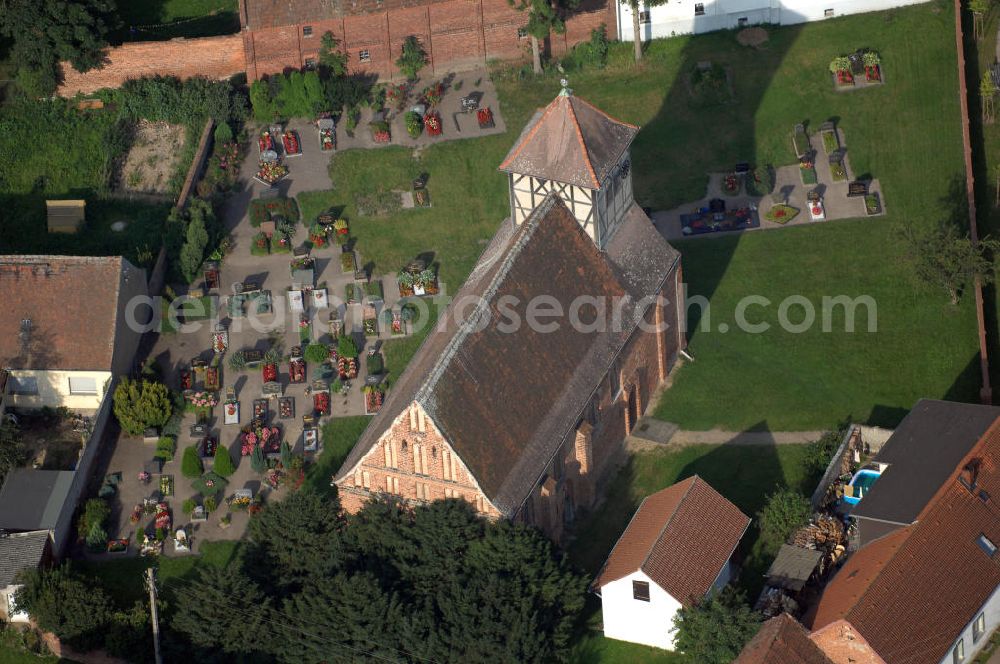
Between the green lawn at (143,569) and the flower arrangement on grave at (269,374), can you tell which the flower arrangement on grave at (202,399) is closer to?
the flower arrangement on grave at (269,374)

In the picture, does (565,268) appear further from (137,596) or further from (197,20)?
(197,20)

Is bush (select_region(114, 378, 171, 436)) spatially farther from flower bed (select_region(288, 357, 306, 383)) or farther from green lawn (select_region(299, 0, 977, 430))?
green lawn (select_region(299, 0, 977, 430))

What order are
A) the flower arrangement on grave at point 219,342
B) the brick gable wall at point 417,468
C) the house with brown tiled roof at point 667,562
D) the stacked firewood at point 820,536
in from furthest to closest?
the flower arrangement on grave at point 219,342, the stacked firewood at point 820,536, the brick gable wall at point 417,468, the house with brown tiled roof at point 667,562

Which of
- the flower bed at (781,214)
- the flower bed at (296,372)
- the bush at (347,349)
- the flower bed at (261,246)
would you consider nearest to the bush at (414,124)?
the flower bed at (261,246)

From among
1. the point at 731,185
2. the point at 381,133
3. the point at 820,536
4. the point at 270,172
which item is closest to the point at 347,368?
the point at 270,172

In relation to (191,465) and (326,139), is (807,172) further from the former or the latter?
(191,465)

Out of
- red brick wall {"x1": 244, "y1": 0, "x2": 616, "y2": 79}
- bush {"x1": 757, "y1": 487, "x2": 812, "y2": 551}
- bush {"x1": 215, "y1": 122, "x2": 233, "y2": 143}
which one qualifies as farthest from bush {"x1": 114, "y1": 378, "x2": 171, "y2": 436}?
bush {"x1": 757, "y1": 487, "x2": 812, "y2": 551}
